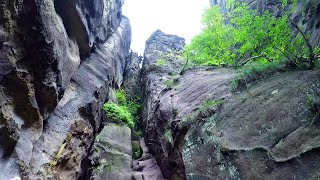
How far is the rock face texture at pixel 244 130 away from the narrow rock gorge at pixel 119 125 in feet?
0.09

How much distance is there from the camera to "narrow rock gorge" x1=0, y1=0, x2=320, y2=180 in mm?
6598

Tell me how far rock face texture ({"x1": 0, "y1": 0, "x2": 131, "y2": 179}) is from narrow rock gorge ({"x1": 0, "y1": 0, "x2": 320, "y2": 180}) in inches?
1.3

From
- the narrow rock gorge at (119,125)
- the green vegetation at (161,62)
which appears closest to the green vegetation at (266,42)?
the narrow rock gorge at (119,125)

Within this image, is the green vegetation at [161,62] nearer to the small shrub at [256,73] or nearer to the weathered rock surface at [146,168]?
the weathered rock surface at [146,168]

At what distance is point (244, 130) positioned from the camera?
7.48 meters

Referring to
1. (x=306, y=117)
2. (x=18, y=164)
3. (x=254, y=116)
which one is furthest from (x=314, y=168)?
(x=18, y=164)

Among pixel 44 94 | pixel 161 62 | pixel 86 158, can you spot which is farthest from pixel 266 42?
pixel 161 62

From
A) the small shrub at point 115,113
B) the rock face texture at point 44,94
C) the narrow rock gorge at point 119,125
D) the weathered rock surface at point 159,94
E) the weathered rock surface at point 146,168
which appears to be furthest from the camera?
the small shrub at point 115,113

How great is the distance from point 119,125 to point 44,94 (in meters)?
6.64

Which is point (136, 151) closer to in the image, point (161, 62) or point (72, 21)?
point (72, 21)

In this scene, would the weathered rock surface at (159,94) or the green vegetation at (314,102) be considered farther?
the weathered rock surface at (159,94)

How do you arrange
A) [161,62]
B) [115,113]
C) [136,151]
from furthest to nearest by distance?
[161,62] < [136,151] < [115,113]

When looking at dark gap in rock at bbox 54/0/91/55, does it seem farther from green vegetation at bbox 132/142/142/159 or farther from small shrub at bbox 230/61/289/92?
small shrub at bbox 230/61/289/92

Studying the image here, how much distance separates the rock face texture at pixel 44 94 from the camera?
22.9ft
